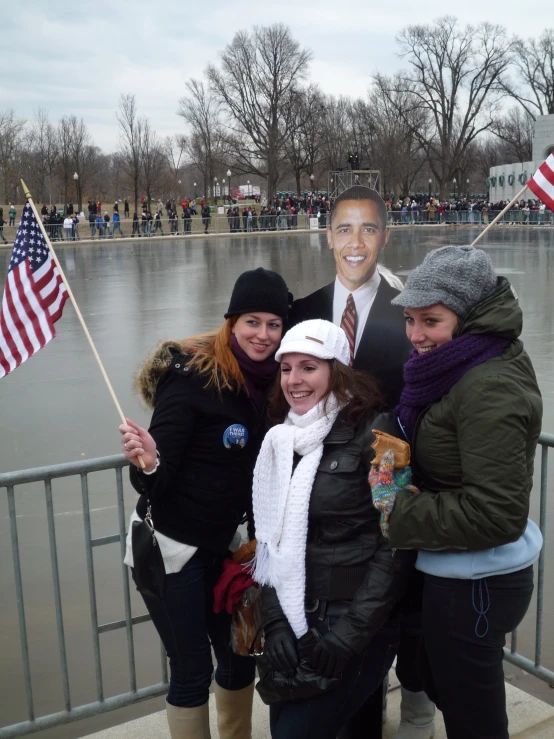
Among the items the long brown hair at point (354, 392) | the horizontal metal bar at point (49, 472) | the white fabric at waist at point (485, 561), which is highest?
the long brown hair at point (354, 392)

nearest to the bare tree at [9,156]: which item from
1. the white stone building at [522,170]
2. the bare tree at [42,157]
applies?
the bare tree at [42,157]

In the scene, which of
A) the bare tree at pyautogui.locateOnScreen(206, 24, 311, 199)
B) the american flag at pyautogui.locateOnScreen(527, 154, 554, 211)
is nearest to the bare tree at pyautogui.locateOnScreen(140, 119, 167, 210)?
the bare tree at pyautogui.locateOnScreen(206, 24, 311, 199)

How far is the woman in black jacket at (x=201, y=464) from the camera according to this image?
2877mm

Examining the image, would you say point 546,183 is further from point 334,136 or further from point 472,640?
point 334,136

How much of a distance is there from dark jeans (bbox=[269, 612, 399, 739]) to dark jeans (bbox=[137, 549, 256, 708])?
0.40 meters

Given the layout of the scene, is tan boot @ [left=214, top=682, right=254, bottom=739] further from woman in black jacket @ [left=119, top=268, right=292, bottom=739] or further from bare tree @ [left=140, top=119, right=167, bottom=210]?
bare tree @ [left=140, top=119, right=167, bottom=210]

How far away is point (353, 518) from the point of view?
2.54 m

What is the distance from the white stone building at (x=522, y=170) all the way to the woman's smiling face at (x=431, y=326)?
57026 millimetres

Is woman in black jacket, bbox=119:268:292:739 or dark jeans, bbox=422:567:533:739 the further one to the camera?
woman in black jacket, bbox=119:268:292:739

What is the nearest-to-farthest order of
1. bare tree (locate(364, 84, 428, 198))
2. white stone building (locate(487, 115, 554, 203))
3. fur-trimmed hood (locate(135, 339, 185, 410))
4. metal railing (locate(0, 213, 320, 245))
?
fur-trimmed hood (locate(135, 339, 185, 410)), metal railing (locate(0, 213, 320, 245)), white stone building (locate(487, 115, 554, 203)), bare tree (locate(364, 84, 428, 198))

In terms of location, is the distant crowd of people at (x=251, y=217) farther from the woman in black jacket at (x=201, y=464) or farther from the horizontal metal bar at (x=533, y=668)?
the woman in black jacket at (x=201, y=464)

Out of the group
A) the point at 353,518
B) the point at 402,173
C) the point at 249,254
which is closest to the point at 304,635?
the point at 353,518

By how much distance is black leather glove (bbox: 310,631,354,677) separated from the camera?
8.02 feet

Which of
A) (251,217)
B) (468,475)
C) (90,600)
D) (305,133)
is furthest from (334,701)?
(305,133)
